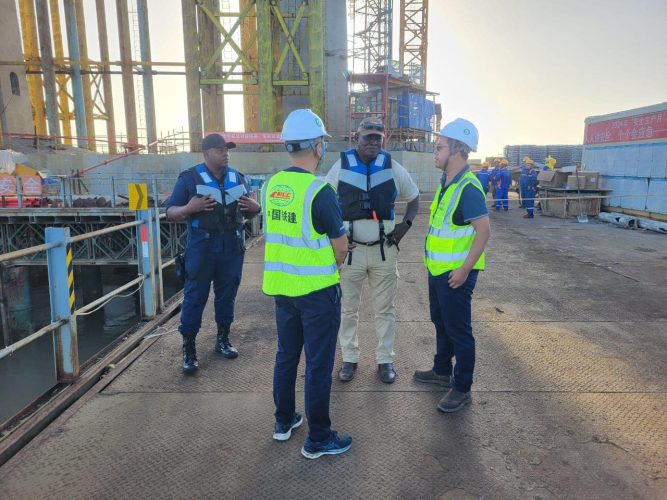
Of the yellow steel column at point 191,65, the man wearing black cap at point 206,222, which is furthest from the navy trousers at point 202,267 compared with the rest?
the yellow steel column at point 191,65

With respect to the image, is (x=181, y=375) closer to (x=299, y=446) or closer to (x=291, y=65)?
(x=299, y=446)

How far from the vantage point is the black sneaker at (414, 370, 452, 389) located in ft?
11.3

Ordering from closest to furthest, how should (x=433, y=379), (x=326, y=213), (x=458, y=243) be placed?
(x=326, y=213) → (x=458, y=243) → (x=433, y=379)

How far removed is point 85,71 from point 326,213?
35778 mm

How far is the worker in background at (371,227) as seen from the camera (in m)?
3.42

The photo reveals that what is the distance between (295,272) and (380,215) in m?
1.22

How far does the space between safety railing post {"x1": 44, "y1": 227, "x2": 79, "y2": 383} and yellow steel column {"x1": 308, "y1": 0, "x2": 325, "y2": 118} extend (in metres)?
18.5

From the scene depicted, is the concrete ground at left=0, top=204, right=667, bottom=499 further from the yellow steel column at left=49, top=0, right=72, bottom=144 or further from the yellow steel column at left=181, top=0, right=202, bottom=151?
the yellow steel column at left=49, top=0, right=72, bottom=144

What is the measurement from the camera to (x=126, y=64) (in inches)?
1171

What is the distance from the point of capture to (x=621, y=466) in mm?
2453

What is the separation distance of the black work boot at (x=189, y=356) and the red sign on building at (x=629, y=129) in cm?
1411

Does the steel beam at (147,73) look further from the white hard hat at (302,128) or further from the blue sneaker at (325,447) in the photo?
the blue sneaker at (325,447)

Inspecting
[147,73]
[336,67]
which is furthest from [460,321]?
[147,73]

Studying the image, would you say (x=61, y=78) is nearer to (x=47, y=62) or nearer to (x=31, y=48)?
(x=31, y=48)
